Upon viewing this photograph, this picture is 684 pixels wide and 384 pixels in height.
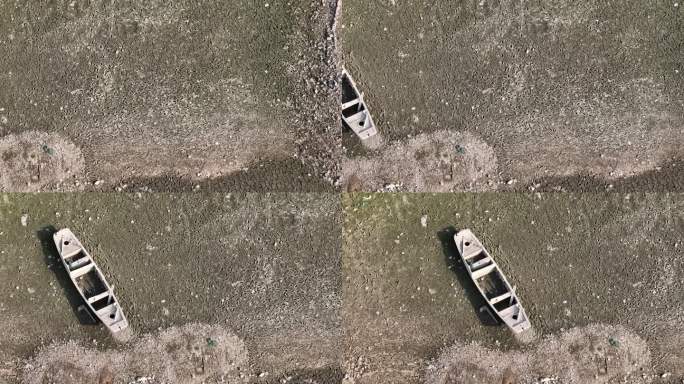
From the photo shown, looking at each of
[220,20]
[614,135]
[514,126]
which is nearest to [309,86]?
[220,20]

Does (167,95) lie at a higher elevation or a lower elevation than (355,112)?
higher

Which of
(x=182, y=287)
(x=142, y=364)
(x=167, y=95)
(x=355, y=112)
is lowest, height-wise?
(x=142, y=364)

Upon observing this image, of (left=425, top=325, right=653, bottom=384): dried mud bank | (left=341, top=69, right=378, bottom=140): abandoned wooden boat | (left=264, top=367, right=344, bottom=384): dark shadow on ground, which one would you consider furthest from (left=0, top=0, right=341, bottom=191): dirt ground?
(left=425, top=325, right=653, bottom=384): dried mud bank

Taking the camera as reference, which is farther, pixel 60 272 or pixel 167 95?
pixel 167 95

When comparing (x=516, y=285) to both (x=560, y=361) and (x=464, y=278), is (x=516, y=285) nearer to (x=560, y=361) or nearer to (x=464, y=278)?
(x=464, y=278)

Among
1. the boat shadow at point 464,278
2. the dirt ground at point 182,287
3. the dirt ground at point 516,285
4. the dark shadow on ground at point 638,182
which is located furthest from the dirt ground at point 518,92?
the dirt ground at point 182,287

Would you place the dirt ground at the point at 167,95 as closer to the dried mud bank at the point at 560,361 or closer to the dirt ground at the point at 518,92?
the dirt ground at the point at 518,92

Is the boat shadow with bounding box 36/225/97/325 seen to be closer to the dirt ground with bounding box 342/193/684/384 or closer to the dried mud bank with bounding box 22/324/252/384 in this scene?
the dried mud bank with bounding box 22/324/252/384

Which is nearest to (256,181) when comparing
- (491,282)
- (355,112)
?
(355,112)
